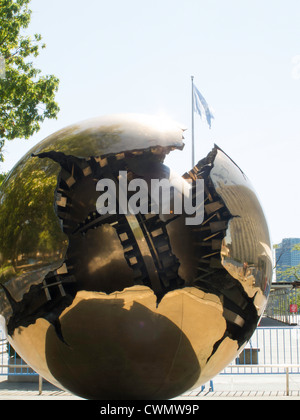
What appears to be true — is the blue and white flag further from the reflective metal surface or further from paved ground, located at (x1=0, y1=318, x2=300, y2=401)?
the reflective metal surface

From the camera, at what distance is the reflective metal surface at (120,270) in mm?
3090

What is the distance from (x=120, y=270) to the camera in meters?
3.05

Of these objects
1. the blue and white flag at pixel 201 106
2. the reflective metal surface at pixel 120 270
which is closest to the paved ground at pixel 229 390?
the reflective metal surface at pixel 120 270

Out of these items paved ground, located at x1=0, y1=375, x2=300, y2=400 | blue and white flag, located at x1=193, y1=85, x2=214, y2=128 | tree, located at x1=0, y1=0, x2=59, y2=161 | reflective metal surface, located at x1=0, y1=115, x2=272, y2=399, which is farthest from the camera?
blue and white flag, located at x1=193, y1=85, x2=214, y2=128

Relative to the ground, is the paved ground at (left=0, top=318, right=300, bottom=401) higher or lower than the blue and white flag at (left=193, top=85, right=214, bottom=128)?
lower

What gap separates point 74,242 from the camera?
3.12 meters

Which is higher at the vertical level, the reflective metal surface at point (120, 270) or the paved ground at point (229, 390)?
the reflective metal surface at point (120, 270)

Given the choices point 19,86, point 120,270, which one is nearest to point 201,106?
point 19,86

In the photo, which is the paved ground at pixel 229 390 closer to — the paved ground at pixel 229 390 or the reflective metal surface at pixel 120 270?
the paved ground at pixel 229 390

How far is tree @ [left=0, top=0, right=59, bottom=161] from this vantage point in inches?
→ 625

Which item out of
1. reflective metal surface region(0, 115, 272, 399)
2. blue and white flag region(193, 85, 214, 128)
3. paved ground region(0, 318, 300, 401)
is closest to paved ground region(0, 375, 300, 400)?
paved ground region(0, 318, 300, 401)

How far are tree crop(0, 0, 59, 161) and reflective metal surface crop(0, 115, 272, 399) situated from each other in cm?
1309

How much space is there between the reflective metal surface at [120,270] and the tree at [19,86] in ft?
43.0
